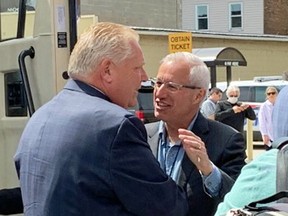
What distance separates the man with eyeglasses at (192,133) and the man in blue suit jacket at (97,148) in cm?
66

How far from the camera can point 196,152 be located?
3.19m

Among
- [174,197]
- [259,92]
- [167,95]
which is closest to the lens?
[174,197]

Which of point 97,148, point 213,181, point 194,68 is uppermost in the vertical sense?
point 194,68

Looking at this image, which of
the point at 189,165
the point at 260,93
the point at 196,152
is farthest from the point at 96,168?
the point at 260,93

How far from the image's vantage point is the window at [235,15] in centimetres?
3509

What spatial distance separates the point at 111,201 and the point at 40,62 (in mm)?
1917

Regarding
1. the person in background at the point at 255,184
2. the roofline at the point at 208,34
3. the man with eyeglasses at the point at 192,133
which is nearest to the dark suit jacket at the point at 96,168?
the person in background at the point at 255,184

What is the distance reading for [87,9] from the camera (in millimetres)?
28047

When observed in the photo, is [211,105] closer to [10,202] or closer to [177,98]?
[10,202]

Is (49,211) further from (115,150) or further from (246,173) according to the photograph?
(246,173)

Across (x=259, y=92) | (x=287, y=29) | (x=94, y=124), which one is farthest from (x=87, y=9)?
(x=94, y=124)

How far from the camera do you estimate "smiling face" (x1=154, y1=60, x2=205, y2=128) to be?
12.0 feet

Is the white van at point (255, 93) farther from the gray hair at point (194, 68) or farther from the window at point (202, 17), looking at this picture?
the window at point (202, 17)

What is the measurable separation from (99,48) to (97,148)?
15.8 inches
